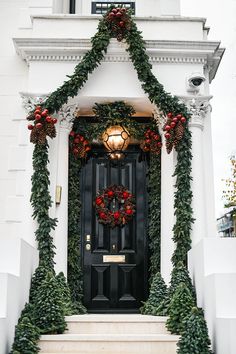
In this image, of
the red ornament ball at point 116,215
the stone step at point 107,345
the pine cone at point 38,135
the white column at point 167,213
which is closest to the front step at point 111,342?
the stone step at point 107,345

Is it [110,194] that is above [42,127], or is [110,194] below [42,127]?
below

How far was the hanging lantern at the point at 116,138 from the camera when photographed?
10172 millimetres

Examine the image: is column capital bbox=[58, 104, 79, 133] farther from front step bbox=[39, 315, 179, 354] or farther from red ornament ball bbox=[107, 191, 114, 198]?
front step bbox=[39, 315, 179, 354]

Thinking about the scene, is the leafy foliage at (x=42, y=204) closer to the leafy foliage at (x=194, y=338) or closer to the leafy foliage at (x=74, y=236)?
the leafy foliage at (x=74, y=236)

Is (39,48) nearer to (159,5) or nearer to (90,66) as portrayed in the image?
(90,66)

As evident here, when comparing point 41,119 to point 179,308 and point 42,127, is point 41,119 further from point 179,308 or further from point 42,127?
point 179,308

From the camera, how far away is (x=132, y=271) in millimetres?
10258

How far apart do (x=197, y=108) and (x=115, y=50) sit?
1791 millimetres

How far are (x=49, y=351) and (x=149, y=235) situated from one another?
141 inches

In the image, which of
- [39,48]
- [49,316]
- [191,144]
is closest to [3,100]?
[39,48]

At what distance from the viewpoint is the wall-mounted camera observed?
9.91 metres

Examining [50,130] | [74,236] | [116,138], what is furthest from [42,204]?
[116,138]

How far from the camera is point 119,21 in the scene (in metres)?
9.89

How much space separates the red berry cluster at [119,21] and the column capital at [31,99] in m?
1.64
